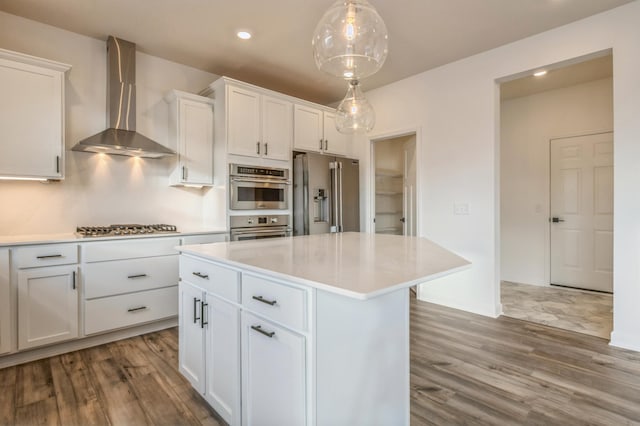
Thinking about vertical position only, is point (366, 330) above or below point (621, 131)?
below

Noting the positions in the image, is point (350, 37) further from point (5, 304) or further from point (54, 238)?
point (5, 304)

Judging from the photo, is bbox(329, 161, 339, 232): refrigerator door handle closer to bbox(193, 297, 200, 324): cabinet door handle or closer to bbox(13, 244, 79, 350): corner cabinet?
bbox(193, 297, 200, 324): cabinet door handle

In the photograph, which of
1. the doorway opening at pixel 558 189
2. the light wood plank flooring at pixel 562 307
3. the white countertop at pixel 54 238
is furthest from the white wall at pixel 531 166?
the white countertop at pixel 54 238

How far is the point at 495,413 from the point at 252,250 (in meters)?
1.61

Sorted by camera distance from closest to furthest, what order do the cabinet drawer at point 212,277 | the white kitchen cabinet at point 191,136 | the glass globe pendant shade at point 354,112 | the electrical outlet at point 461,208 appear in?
the cabinet drawer at point 212,277
the glass globe pendant shade at point 354,112
the white kitchen cabinet at point 191,136
the electrical outlet at point 461,208

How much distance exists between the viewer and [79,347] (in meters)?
2.65

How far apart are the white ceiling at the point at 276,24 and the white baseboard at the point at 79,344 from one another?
2700mm

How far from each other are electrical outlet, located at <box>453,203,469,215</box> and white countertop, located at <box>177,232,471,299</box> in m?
2.04

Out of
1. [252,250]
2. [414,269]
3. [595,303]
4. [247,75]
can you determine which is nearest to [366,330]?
[414,269]

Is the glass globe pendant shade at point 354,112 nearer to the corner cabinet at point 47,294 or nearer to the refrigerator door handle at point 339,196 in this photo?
the refrigerator door handle at point 339,196

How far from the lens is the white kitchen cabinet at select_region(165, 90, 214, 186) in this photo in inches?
133

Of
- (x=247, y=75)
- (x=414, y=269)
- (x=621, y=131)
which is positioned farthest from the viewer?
(x=247, y=75)

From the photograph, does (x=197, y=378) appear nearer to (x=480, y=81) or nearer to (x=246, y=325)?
(x=246, y=325)

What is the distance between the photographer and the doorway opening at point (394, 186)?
452 centimetres
